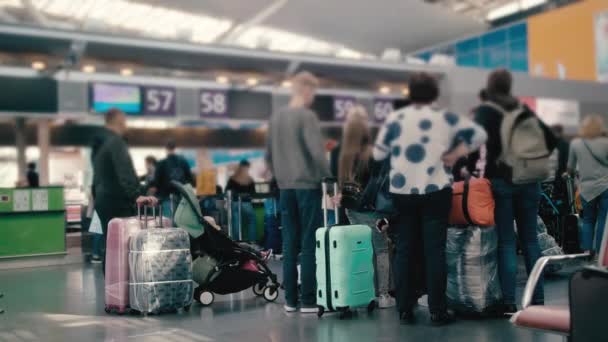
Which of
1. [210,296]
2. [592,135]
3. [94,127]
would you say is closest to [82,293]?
[210,296]

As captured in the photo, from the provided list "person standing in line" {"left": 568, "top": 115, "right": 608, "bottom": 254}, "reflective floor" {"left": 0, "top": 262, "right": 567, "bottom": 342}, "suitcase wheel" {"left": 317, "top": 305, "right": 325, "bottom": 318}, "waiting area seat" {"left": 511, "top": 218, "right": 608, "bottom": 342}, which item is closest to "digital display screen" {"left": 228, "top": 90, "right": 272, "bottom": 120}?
"reflective floor" {"left": 0, "top": 262, "right": 567, "bottom": 342}

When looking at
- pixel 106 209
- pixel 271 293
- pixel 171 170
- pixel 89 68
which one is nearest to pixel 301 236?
pixel 271 293

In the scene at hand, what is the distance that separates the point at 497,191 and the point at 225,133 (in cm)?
1025

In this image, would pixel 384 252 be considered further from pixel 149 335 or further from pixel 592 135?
pixel 592 135

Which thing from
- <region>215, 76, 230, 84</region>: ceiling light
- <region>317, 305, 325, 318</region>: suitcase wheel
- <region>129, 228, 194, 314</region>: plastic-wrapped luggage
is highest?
<region>215, 76, 230, 84</region>: ceiling light

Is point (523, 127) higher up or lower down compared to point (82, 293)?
higher up

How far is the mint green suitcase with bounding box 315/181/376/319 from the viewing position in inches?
170

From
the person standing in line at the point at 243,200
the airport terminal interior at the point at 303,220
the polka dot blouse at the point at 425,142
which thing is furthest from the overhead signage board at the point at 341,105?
the polka dot blouse at the point at 425,142

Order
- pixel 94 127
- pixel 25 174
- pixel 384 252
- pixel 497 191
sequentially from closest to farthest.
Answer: pixel 497 191, pixel 384 252, pixel 25 174, pixel 94 127

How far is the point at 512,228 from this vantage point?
4148 millimetres

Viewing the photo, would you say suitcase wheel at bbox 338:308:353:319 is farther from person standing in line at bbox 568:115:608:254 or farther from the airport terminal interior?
person standing in line at bbox 568:115:608:254

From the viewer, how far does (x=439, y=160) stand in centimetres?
384

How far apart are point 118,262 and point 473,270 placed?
8.59 ft

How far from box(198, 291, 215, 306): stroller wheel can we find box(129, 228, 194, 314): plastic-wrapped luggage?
222 millimetres
